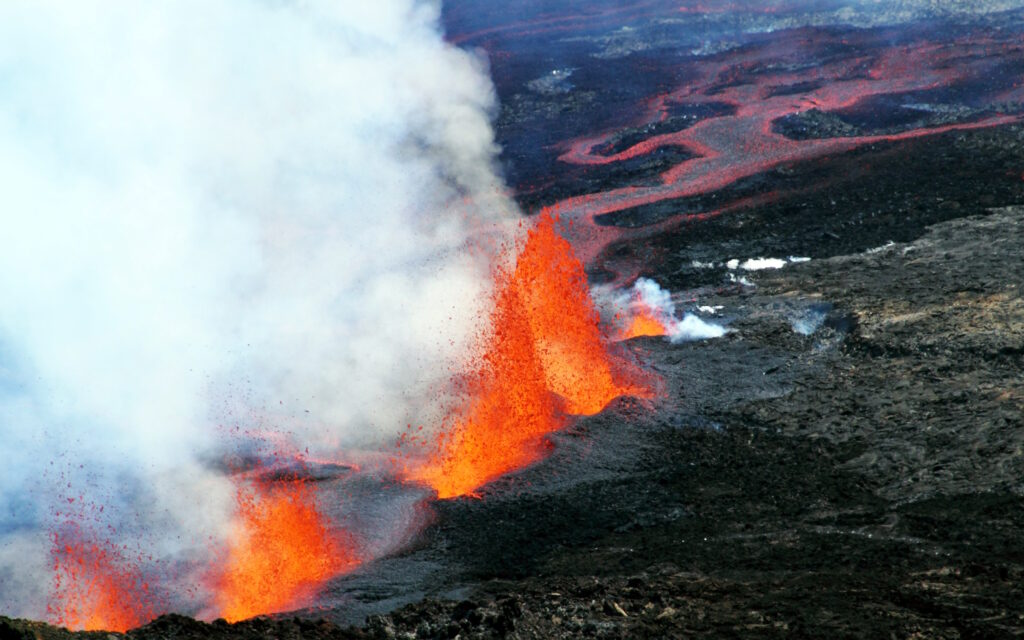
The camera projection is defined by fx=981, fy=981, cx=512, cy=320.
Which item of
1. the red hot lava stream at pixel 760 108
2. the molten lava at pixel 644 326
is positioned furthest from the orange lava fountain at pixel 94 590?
the red hot lava stream at pixel 760 108

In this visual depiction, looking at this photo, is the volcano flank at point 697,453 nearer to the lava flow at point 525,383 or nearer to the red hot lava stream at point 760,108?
the lava flow at point 525,383

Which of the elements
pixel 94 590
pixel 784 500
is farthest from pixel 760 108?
pixel 94 590

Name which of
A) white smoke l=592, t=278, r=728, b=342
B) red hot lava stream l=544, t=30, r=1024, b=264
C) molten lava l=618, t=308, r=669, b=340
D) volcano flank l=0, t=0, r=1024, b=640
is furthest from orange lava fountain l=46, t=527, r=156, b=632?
red hot lava stream l=544, t=30, r=1024, b=264

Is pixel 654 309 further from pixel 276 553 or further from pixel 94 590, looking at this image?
pixel 94 590

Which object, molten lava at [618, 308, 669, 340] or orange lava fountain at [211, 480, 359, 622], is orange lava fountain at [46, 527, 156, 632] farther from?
molten lava at [618, 308, 669, 340]

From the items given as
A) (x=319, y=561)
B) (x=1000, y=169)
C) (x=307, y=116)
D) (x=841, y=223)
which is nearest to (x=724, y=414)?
(x=319, y=561)
